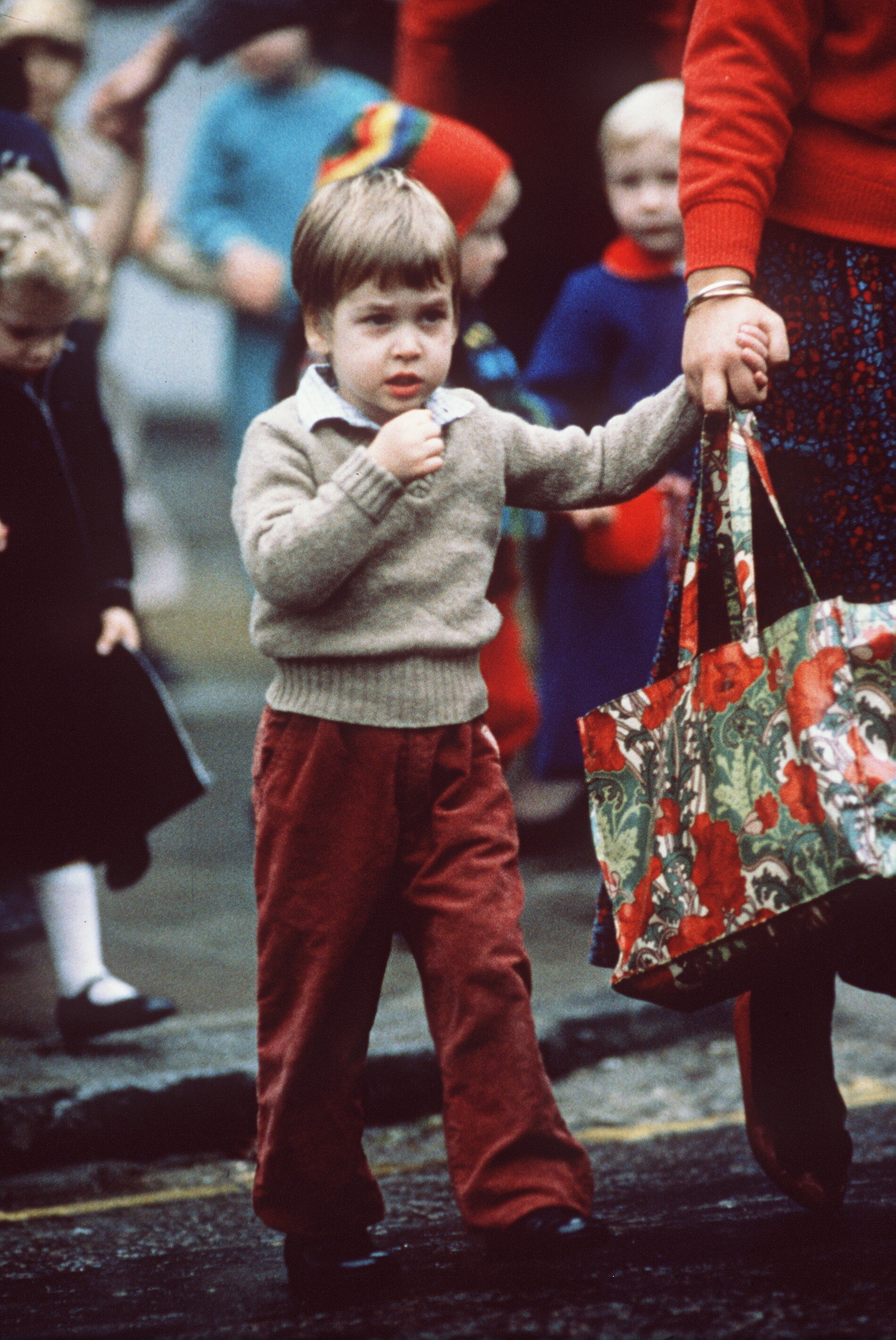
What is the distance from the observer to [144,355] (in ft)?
55.8

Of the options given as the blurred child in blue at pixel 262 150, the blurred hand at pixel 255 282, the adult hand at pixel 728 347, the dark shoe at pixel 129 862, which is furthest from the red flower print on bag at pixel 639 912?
the blurred child in blue at pixel 262 150

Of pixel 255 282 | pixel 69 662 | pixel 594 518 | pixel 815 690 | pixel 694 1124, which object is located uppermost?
pixel 255 282

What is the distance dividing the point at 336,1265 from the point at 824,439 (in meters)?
1.30

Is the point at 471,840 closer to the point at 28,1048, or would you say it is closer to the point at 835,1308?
the point at 835,1308

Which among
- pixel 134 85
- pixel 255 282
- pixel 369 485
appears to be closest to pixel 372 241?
pixel 369 485

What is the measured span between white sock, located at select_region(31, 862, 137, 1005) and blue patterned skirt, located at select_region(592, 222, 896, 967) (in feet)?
4.01

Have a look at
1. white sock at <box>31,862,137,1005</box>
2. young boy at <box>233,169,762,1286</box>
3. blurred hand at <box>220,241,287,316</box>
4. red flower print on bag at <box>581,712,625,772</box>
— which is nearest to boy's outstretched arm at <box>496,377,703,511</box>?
young boy at <box>233,169,762,1286</box>

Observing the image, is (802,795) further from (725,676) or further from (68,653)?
(68,653)

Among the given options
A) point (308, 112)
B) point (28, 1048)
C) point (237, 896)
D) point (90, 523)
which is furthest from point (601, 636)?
point (308, 112)

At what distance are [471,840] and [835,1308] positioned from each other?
0.73 meters

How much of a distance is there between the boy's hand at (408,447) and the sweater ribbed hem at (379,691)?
249 mm

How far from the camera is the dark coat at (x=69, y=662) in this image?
11.9 ft

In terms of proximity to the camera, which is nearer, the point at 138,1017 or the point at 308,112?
the point at 138,1017

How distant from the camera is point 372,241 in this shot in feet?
8.46
